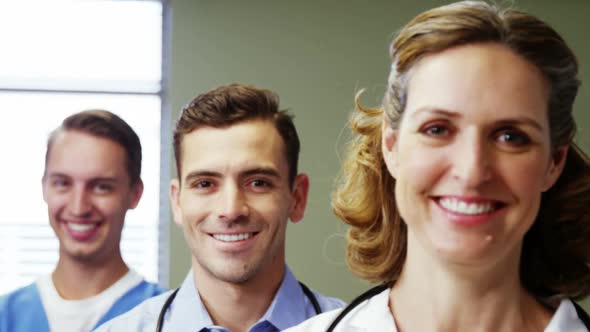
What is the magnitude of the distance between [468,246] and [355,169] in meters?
0.24

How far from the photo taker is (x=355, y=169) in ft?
3.59

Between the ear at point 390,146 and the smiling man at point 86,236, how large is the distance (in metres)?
0.78

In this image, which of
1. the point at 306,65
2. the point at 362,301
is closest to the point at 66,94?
the point at 306,65

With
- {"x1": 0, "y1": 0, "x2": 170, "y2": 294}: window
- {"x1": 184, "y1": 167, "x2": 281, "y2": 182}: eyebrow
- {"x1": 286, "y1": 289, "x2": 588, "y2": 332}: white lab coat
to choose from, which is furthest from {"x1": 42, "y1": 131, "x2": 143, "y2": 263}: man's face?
{"x1": 286, "y1": 289, "x2": 588, "y2": 332}: white lab coat

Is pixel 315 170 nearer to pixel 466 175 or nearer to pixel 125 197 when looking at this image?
pixel 125 197

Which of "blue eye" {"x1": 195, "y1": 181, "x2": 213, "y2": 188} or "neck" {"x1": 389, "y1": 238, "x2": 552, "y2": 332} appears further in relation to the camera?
"blue eye" {"x1": 195, "y1": 181, "x2": 213, "y2": 188}

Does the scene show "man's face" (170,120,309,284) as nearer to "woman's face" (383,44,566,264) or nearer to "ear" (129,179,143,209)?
"ear" (129,179,143,209)

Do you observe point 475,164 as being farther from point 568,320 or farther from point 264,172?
point 264,172

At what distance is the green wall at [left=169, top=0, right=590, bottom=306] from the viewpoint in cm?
263

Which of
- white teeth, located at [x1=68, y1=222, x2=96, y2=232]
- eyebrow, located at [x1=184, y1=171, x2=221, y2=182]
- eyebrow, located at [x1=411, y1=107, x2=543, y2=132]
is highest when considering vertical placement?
eyebrow, located at [x1=411, y1=107, x2=543, y2=132]

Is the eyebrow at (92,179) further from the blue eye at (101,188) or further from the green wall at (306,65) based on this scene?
the green wall at (306,65)

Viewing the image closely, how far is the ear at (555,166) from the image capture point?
92 centimetres

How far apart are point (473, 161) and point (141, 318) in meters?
0.70

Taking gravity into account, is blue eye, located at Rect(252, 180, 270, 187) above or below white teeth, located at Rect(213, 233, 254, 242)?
above
